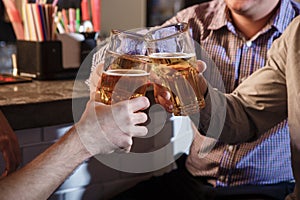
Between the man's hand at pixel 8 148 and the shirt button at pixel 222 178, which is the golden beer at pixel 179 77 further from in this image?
the shirt button at pixel 222 178

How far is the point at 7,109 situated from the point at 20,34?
0.58m

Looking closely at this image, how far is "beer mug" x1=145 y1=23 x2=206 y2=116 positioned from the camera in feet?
3.38

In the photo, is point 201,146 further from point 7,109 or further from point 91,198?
point 7,109

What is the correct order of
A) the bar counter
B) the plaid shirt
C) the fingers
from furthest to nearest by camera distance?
the plaid shirt < the bar counter < the fingers

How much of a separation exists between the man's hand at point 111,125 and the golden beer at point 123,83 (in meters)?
0.03

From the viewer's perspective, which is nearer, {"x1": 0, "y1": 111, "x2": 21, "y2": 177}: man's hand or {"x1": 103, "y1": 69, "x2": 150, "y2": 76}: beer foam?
{"x1": 103, "y1": 69, "x2": 150, "y2": 76}: beer foam

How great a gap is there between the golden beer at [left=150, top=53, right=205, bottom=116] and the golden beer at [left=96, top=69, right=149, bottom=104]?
4cm

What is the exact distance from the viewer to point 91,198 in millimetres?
1814

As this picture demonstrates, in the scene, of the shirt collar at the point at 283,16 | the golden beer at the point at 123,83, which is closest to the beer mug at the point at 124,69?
the golden beer at the point at 123,83

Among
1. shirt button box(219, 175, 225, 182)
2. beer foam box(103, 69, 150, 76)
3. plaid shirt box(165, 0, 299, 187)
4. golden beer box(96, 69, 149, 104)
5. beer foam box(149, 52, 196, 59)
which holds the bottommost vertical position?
shirt button box(219, 175, 225, 182)

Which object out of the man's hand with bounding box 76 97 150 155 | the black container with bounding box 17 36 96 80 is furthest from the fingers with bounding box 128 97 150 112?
the black container with bounding box 17 36 96 80

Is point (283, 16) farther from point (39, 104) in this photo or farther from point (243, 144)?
point (39, 104)

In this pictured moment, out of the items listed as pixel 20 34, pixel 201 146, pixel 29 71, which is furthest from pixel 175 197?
pixel 20 34

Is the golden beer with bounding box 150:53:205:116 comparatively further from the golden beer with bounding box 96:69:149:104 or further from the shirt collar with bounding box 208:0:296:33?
the shirt collar with bounding box 208:0:296:33
